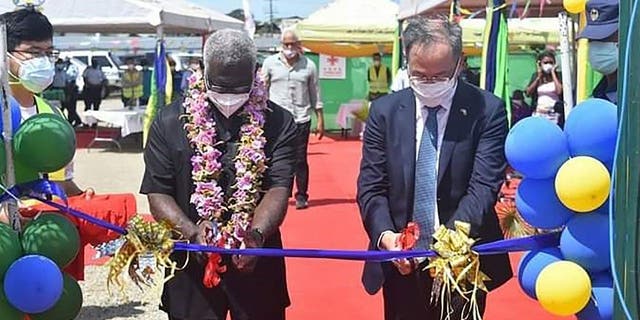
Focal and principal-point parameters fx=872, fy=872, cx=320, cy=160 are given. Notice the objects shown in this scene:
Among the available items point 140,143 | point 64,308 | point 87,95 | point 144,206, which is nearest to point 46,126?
point 64,308

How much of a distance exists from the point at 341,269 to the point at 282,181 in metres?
3.65

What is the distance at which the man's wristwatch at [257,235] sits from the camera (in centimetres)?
343

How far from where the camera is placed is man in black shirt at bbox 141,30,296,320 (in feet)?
11.3

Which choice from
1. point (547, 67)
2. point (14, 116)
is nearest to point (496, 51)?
point (14, 116)

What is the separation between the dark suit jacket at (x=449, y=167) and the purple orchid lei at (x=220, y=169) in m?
0.44

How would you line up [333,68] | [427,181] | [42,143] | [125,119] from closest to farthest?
1. [42,143]
2. [427,181]
3. [125,119]
4. [333,68]

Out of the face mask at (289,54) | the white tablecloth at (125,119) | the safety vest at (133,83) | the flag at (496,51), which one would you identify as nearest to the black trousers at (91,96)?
the safety vest at (133,83)

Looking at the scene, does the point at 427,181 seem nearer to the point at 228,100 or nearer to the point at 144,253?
the point at 228,100

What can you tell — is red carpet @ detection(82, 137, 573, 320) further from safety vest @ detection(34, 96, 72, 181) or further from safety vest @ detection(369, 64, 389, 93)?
safety vest @ detection(369, 64, 389, 93)

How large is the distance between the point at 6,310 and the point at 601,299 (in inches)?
85.6

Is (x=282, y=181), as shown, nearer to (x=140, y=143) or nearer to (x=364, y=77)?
(x=140, y=143)

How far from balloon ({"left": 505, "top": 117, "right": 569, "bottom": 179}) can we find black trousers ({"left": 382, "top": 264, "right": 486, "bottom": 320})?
25.4 inches

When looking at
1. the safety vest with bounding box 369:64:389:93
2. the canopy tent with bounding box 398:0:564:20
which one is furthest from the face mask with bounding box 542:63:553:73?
the safety vest with bounding box 369:64:389:93

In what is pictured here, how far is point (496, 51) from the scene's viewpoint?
25.0 ft
